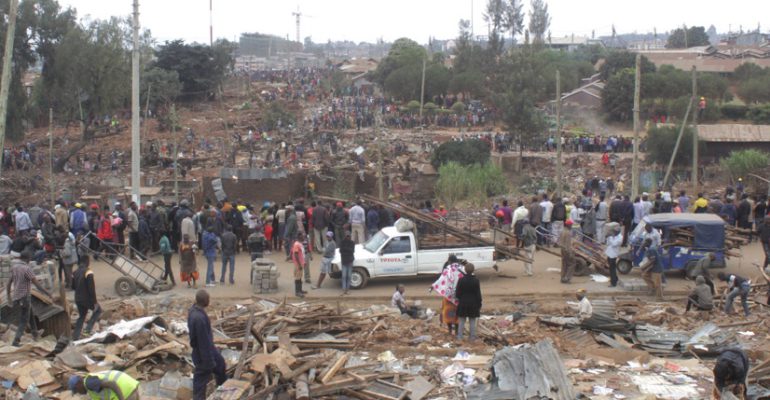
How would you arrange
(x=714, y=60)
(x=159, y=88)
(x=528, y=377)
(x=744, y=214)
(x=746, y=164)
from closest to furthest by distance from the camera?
(x=528, y=377) < (x=744, y=214) < (x=746, y=164) < (x=159, y=88) < (x=714, y=60)

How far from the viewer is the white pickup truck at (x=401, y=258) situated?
738 inches

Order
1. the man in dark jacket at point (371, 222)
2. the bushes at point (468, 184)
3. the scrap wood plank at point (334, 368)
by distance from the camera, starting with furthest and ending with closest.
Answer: the bushes at point (468, 184), the man in dark jacket at point (371, 222), the scrap wood plank at point (334, 368)

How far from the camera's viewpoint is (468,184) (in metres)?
37.2

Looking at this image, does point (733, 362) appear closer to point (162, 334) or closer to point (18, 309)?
point (162, 334)

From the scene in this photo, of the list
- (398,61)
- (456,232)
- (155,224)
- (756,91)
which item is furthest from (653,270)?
(398,61)

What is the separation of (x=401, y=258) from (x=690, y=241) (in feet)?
21.4

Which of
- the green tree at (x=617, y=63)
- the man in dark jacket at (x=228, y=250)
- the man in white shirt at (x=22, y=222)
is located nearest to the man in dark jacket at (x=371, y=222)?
the man in dark jacket at (x=228, y=250)

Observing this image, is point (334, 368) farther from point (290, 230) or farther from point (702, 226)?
point (702, 226)

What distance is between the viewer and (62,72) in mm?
51031

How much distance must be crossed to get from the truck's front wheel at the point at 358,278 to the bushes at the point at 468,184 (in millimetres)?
16493

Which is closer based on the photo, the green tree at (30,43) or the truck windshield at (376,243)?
the truck windshield at (376,243)

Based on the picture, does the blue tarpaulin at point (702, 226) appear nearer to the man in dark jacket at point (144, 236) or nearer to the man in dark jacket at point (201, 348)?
the man in dark jacket at point (144, 236)

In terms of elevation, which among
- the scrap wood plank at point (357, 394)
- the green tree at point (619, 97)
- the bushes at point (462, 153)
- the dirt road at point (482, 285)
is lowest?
the dirt road at point (482, 285)

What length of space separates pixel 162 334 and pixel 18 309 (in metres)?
2.92
